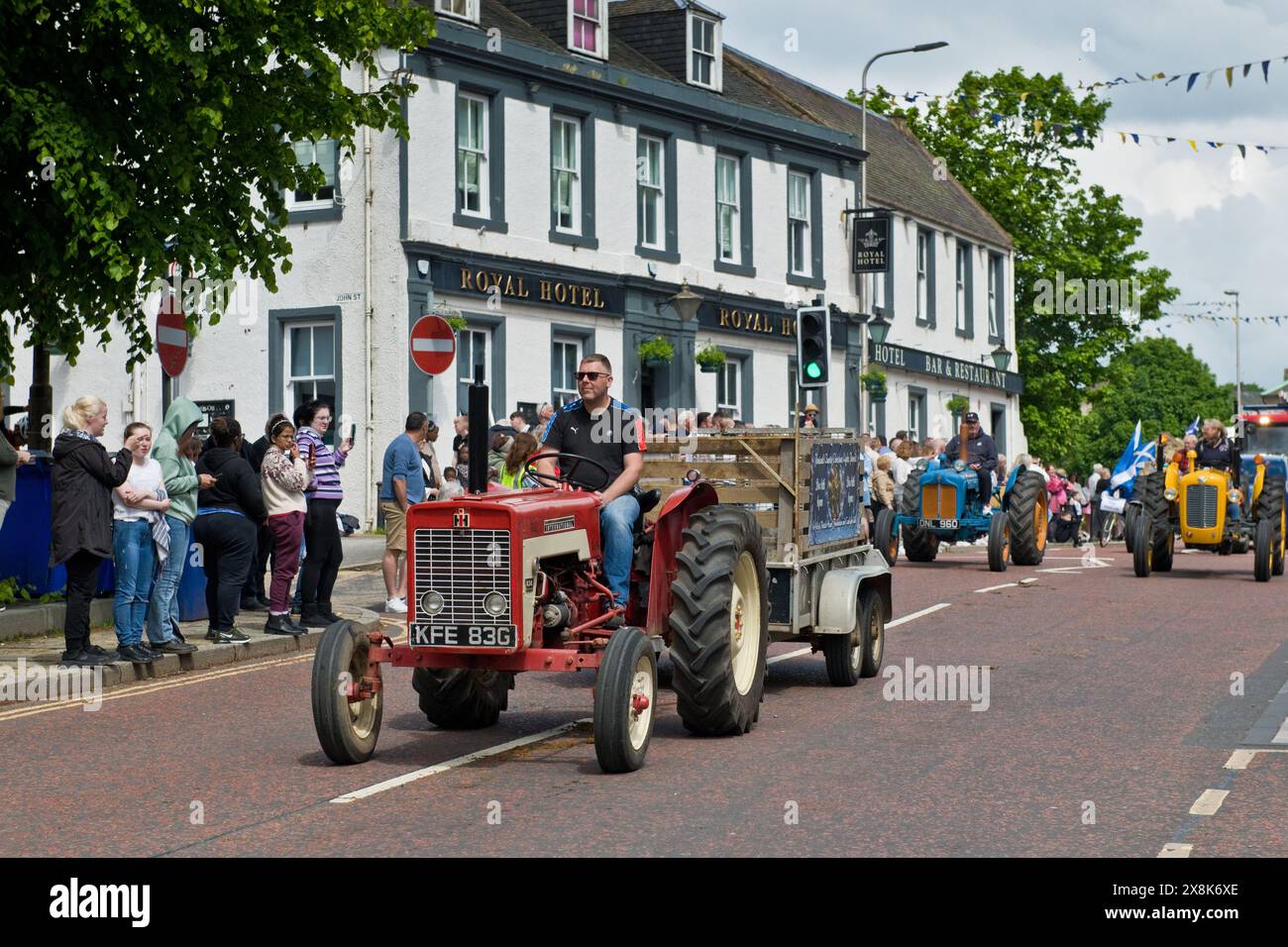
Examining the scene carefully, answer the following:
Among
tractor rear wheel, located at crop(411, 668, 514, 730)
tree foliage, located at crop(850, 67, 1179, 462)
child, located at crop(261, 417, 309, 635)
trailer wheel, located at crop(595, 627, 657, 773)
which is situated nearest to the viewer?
trailer wheel, located at crop(595, 627, 657, 773)

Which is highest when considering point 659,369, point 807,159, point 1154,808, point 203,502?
point 807,159

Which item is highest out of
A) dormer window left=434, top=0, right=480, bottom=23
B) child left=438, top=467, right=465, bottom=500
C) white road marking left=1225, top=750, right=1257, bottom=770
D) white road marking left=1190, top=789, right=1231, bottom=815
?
dormer window left=434, top=0, right=480, bottom=23

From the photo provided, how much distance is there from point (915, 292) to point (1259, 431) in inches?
348

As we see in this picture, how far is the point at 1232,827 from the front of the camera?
7.91m

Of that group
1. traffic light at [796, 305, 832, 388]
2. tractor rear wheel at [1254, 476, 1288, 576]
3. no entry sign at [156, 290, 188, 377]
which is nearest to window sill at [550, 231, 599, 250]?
traffic light at [796, 305, 832, 388]

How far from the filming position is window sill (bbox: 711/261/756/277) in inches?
1419

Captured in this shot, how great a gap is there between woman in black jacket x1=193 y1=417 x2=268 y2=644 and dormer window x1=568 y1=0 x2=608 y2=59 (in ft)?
64.0

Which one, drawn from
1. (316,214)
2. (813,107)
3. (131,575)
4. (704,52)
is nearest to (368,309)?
(316,214)

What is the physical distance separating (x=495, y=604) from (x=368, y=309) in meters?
19.9

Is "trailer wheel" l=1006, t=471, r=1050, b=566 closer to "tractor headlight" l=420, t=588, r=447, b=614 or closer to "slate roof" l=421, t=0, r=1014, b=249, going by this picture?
"slate roof" l=421, t=0, r=1014, b=249

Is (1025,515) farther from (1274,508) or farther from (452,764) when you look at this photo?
(452,764)

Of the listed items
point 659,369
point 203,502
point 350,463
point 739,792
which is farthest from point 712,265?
point 739,792

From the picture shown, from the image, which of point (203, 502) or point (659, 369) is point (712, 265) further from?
point (203, 502)
